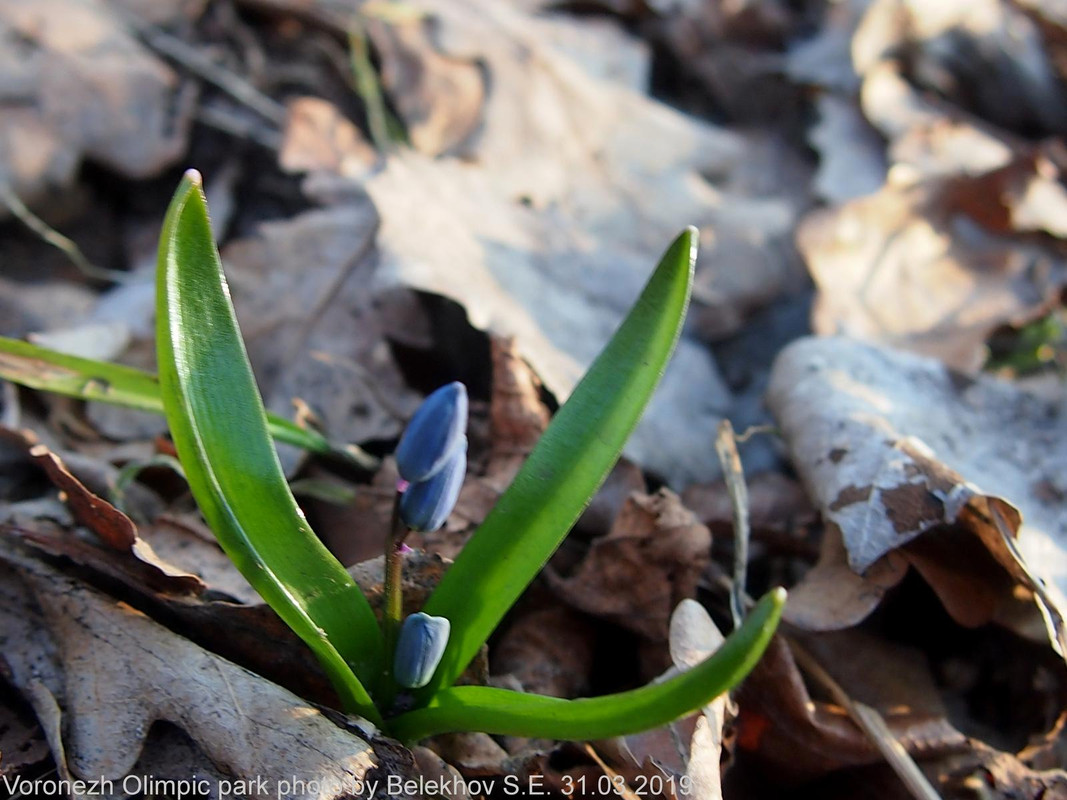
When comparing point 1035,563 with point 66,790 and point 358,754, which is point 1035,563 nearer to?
point 358,754

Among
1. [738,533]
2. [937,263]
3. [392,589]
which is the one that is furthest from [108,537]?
[937,263]

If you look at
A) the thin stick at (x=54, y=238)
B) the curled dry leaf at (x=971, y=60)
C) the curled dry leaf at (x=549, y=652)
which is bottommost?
the thin stick at (x=54, y=238)

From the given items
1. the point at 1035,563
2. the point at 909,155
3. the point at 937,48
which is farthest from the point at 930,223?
the point at 1035,563

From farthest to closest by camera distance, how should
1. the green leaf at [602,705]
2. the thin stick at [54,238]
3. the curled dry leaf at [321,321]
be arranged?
the thin stick at [54,238] < the curled dry leaf at [321,321] < the green leaf at [602,705]

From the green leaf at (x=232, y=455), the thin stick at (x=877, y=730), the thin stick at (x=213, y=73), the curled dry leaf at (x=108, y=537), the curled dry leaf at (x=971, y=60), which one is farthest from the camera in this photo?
the curled dry leaf at (x=971, y=60)

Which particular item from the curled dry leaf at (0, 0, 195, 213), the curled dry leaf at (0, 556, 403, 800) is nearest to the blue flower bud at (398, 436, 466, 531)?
the curled dry leaf at (0, 556, 403, 800)

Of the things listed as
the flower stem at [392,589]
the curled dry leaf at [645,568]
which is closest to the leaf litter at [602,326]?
the curled dry leaf at [645,568]

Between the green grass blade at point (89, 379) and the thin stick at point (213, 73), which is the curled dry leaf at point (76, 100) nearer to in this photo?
the thin stick at point (213, 73)
